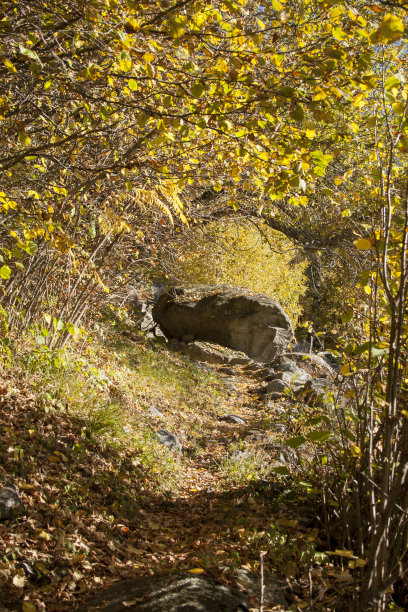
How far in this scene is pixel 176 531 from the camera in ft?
12.8

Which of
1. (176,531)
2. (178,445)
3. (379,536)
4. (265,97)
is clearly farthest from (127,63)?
(178,445)

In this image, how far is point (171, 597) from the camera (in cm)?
235

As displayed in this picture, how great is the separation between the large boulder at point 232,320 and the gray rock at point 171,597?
10.6 m

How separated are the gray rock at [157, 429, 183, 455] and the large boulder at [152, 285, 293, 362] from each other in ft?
24.3

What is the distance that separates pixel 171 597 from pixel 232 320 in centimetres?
1123

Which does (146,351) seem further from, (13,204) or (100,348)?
(13,204)

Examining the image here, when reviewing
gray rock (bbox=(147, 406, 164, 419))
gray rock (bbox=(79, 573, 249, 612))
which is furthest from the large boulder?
gray rock (bbox=(79, 573, 249, 612))

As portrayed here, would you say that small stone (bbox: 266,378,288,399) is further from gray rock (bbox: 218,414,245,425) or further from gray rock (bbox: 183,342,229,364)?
gray rock (bbox: 183,342,229,364)

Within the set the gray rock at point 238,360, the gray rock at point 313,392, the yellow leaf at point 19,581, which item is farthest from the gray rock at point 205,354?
the yellow leaf at point 19,581

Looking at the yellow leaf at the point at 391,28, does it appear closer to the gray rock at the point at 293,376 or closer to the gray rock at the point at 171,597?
the gray rock at the point at 171,597

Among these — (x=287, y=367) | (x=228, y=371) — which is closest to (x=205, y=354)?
(x=228, y=371)

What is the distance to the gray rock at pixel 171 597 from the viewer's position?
2277 millimetres

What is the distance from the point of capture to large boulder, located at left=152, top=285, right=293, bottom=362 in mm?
13281

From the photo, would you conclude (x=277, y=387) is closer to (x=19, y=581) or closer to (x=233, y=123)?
(x=233, y=123)
